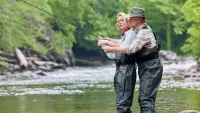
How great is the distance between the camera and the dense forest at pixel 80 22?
31.7 meters

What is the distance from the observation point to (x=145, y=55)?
29.6 feet

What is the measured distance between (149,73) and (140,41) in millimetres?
502

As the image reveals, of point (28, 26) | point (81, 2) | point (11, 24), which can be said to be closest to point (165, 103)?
point (11, 24)

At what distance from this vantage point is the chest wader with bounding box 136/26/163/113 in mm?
9016

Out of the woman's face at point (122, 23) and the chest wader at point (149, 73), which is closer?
the chest wader at point (149, 73)

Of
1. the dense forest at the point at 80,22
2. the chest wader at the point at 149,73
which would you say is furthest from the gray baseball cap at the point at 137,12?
the dense forest at the point at 80,22

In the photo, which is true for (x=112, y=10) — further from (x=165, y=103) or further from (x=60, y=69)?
(x=165, y=103)

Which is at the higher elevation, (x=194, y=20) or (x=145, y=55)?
(x=145, y=55)

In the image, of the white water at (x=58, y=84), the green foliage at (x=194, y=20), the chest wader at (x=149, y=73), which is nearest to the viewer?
the chest wader at (x=149, y=73)

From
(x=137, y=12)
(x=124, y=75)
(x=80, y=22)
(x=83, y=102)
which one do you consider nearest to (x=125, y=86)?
(x=124, y=75)

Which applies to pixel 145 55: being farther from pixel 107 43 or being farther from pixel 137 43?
pixel 107 43

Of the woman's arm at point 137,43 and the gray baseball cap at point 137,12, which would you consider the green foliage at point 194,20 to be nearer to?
the gray baseball cap at point 137,12

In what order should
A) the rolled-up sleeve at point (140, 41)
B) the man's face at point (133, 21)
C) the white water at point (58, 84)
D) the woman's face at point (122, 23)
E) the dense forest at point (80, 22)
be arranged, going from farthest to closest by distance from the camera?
the dense forest at point (80, 22), the white water at point (58, 84), the woman's face at point (122, 23), the man's face at point (133, 21), the rolled-up sleeve at point (140, 41)

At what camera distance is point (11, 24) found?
1266 inches
